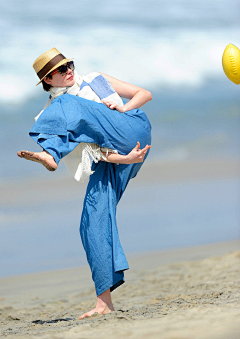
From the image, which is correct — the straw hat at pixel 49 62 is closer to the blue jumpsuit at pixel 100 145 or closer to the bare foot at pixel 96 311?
the blue jumpsuit at pixel 100 145

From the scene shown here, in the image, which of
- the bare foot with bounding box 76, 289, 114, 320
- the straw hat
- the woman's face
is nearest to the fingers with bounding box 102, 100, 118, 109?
the woman's face

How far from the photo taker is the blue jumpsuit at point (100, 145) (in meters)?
2.83

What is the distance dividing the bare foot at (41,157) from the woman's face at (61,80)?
624 millimetres

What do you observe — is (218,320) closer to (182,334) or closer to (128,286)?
(182,334)

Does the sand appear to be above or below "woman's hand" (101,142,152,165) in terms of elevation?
below

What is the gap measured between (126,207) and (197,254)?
2.67m

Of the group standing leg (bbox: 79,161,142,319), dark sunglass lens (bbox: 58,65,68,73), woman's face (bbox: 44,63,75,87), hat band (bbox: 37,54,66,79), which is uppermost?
hat band (bbox: 37,54,66,79)

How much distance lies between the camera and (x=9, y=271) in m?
6.09

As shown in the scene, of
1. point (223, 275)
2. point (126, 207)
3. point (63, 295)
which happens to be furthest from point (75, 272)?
point (126, 207)

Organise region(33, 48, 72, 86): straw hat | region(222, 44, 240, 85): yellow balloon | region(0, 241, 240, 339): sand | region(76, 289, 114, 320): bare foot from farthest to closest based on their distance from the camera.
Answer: region(222, 44, 240, 85): yellow balloon
region(76, 289, 114, 320): bare foot
region(33, 48, 72, 86): straw hat
region(0, 241, 240, 339): sand

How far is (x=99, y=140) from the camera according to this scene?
119 inches

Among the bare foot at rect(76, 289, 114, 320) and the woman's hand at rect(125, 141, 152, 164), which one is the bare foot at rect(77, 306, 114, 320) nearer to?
the bare foot at rect(76, 289, 114, 320)

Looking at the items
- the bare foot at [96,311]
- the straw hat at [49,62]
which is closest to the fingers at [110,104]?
the straw hat at [49,62]

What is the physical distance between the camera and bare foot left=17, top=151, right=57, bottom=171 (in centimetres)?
257
